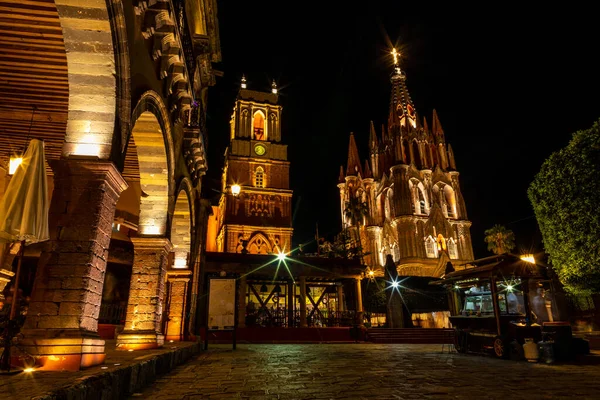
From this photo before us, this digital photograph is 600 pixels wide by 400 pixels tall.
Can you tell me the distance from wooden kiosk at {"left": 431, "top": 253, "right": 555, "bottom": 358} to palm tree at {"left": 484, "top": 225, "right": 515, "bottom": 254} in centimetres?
3413

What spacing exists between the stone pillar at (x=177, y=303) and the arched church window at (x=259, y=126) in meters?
30.9

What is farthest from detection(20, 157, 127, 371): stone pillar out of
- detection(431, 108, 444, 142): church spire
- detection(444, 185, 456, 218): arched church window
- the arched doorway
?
detection(431, 108, 444, 142): church spire

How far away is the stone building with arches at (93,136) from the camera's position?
4.98 m

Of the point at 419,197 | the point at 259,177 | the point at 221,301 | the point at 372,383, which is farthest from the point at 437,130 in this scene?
the point at 372,383

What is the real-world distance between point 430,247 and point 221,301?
4336 centimetres

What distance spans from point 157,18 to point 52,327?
19.6 ft

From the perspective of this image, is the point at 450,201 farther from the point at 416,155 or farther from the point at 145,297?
the point at 145,297

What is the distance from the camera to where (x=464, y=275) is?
35.2 feet

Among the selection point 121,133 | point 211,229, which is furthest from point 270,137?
point 121,133

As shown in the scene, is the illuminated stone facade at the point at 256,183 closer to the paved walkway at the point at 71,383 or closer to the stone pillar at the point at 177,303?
the stone pillar at the point at 177,303

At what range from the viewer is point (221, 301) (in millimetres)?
9828

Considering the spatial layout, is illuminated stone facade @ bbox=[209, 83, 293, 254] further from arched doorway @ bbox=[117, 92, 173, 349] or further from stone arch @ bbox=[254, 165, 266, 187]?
arched doorway @ bbox=[117, 92, 173, 349]

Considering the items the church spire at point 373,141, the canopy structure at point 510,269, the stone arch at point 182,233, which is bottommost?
the canopy structure at point 510,269

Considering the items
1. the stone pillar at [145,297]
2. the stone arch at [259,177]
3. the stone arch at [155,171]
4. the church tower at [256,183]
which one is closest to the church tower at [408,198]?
the church tower at [256,183]
